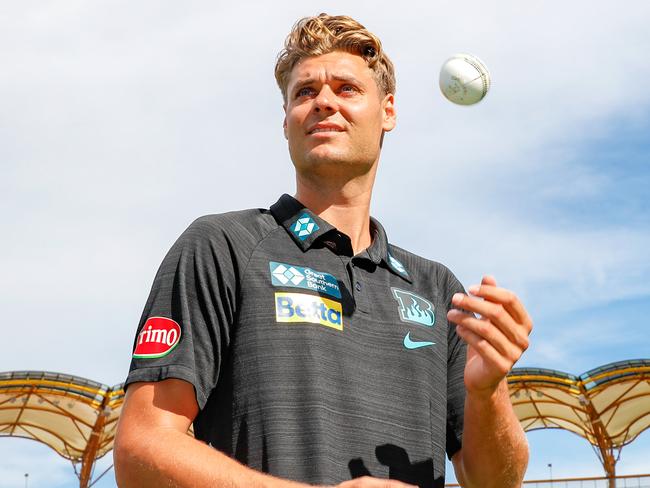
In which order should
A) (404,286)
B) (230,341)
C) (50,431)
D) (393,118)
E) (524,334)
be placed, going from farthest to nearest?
1. (50,431)
2. (393,118)
3. (404,286)
4. (230,341)
5. (524,334)

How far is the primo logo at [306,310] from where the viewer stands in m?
3.71

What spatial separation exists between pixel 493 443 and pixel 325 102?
168 cm

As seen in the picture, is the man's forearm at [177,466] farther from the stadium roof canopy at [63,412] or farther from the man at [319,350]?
the stadium roof canopy at [63,412]

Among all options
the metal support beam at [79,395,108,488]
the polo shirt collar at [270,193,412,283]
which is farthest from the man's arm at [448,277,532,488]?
the metal support beam at [79,395,108,488]

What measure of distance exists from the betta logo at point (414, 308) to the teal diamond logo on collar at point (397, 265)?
146mm

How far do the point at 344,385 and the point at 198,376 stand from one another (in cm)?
57

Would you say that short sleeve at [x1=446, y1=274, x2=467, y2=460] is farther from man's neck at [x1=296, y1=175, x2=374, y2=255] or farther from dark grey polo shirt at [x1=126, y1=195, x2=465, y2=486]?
man's neck at [x1=296, y1=175, x2=374, y2=255]

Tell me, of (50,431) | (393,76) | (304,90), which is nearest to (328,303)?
(304,90)

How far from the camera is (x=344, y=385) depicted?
144 inches

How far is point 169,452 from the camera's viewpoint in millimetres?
3248

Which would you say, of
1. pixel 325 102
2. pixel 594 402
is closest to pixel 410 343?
pixel 325 102

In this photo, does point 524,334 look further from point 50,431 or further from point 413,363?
point 50,431

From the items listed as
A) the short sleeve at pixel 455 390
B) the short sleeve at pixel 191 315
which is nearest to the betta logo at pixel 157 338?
the short sleeve at pixel 191 315

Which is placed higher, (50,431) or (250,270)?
(50,431)
